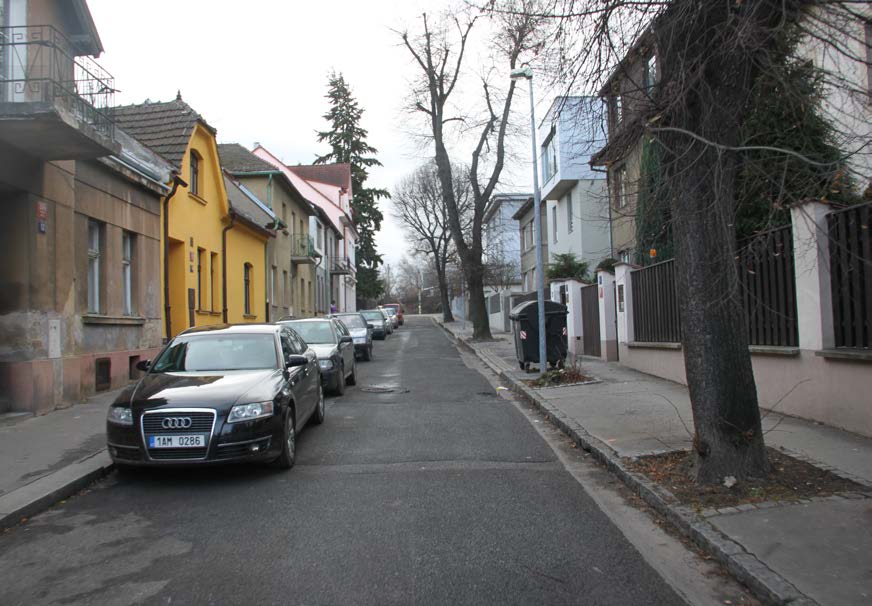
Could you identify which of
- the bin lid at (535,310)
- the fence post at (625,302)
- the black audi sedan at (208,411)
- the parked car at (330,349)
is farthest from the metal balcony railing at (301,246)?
the black audi sedan at (208,411)

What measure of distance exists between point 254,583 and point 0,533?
7.83ft

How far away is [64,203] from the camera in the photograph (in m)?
10.1

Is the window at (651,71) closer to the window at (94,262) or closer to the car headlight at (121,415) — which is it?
the car headlight at (121,415)

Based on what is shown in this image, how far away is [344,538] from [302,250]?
89.5 feet

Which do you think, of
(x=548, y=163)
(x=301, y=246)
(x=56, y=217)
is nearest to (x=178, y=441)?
(x=56, y=217)

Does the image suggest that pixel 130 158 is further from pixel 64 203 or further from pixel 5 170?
pixel 5 170

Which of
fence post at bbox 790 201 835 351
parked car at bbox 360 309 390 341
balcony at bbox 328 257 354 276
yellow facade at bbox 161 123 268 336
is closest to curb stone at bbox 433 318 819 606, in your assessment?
fence post at bbox 790 201 835 351

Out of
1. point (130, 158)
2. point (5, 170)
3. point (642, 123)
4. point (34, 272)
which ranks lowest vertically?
point (34, 272)

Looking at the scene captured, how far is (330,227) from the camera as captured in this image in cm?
4247

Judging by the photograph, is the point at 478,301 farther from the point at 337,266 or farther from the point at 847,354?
the point at 847,354

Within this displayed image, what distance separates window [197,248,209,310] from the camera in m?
17.0

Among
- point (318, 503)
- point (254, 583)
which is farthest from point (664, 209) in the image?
point (254, 583)

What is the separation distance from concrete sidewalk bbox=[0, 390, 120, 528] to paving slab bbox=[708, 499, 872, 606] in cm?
535

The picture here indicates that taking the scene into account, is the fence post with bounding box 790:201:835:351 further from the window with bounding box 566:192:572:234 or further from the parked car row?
the window with bounding box 566:192:572:234
